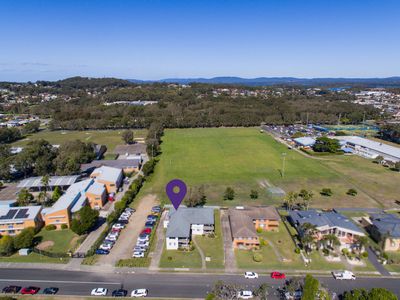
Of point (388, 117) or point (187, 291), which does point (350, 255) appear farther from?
point (388, 117)

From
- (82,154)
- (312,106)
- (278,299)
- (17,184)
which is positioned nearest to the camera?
(278,299)

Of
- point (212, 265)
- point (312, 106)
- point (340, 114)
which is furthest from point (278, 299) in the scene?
point (312, 106)

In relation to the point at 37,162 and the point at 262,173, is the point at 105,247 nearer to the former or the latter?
the point at 37,162

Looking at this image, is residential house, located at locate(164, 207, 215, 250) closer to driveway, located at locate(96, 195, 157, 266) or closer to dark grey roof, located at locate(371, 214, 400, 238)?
driveway, located at locate(96, 195, 157, 266)

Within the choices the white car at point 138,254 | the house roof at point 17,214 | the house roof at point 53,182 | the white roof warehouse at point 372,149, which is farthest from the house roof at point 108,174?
the white roof warehouse at point 372,149

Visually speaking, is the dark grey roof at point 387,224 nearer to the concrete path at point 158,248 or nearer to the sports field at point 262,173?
the sports field at point 262,173

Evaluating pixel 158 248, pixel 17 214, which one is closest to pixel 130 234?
pixel 158 248

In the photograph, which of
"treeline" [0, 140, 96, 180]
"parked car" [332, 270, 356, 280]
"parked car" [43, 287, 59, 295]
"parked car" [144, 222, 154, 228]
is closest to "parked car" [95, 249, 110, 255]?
"parked car" [43, 287, 59, 295]
